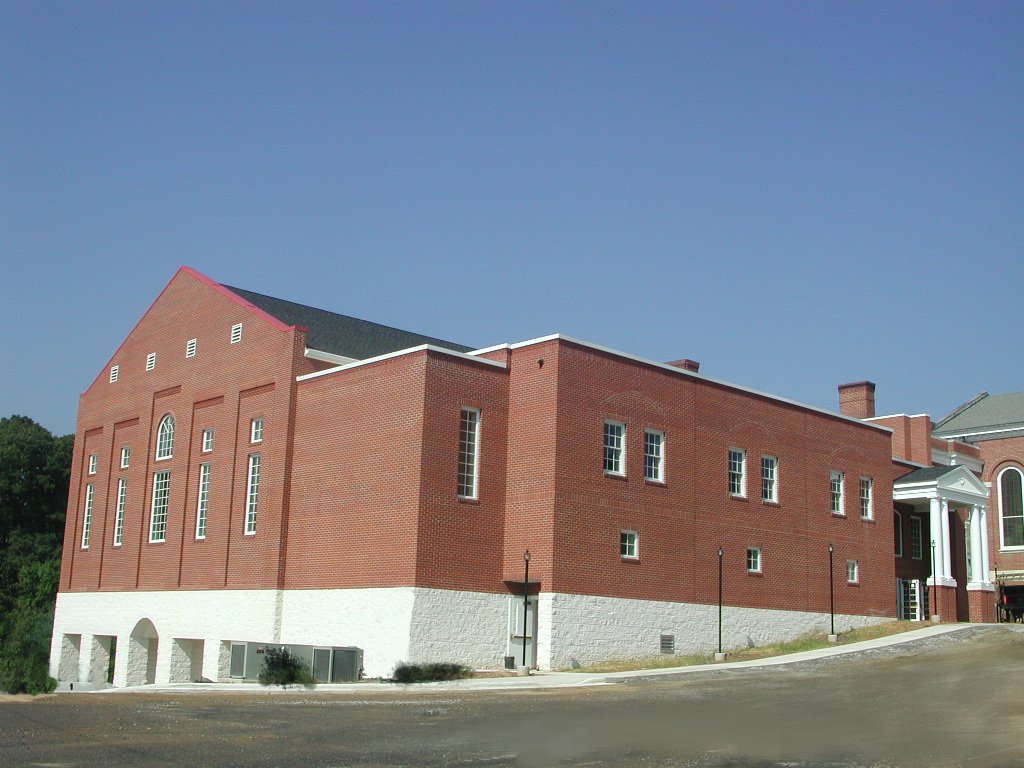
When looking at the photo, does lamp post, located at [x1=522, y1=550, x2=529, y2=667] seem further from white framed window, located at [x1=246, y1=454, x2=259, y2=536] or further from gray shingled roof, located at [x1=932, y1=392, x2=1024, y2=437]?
gray shingled roof, located at [x1=932, y1=392, x2=1024, y2=437]

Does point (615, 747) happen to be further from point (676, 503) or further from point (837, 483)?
point (837, 483)

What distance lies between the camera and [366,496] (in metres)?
33.0

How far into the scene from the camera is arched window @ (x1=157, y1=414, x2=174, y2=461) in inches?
1703

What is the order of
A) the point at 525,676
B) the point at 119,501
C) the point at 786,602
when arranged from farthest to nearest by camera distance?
1. the point at 119,501
2. the point at 786,602
3. the point at 525,676

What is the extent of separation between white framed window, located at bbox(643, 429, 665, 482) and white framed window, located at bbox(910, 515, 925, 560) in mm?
15893

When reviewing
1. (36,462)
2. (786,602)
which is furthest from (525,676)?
(36,462)

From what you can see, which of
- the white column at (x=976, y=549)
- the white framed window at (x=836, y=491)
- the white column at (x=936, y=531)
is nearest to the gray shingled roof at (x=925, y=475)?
the white column at (x=936, y=531)

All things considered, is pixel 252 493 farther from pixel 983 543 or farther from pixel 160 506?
pixel 983 543

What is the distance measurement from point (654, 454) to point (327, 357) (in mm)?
11243

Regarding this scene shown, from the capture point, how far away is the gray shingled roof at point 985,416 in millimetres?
56531

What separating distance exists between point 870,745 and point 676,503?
19.0m

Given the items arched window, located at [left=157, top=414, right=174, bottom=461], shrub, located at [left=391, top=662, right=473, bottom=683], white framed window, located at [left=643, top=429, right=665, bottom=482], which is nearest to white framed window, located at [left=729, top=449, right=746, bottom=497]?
white framed window, located at [left=643, top=429, right=665, bottom=482]

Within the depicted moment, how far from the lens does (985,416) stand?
58.3 meters

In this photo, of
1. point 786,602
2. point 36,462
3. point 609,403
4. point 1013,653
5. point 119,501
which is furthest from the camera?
point 36,462
